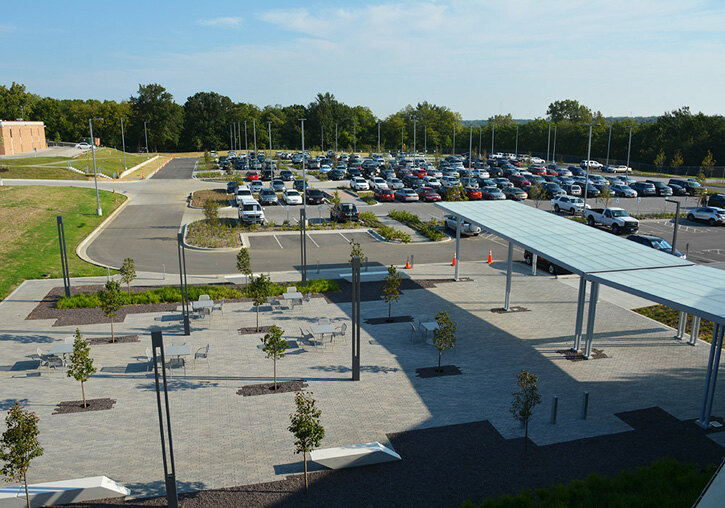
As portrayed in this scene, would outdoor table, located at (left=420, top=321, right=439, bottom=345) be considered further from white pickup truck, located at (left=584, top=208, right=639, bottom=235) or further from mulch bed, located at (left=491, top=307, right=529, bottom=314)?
white pickup truck, located at (left=584, top=208, right=639, bottom=235)

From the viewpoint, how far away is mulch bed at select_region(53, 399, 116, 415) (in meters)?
14.7

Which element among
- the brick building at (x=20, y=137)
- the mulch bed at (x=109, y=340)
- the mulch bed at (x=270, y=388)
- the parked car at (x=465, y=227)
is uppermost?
the brick building at (x=20, y=137)

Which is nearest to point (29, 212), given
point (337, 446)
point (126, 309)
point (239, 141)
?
point (126, 309)

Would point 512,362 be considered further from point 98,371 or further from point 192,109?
point 192,109

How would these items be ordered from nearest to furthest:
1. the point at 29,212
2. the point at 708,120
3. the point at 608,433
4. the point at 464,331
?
the point at 608,433 < the point at 464,331 < the point at 29,212 < the point at 708,120

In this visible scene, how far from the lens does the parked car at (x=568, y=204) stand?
4638 cm

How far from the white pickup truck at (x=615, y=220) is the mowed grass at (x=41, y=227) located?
32.7m

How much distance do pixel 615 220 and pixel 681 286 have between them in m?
25.6

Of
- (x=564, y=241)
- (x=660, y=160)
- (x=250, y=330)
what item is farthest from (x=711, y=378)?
(x=660, y=160)

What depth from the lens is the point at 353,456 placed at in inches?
474

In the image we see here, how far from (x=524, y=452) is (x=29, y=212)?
1646 inches

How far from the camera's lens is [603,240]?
68.5 feet

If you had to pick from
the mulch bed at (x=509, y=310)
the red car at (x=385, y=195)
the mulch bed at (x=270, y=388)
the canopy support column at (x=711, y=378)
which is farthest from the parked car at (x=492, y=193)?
the mulch bed at (x=270, y=388)

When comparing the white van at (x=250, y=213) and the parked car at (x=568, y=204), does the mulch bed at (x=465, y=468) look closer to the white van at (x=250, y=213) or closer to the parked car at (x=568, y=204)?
the white van at (x=250, y=213)
